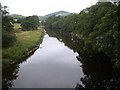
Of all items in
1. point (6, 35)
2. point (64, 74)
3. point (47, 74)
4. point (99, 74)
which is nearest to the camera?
point (99, 74)

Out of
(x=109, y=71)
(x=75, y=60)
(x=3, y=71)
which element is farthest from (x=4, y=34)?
(x=109, y=71)

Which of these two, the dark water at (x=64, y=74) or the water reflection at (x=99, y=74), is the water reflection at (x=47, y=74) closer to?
the dark water at (x=64, y=74)

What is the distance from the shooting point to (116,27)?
27.2 metres

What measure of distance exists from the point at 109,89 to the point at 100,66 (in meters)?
9.86

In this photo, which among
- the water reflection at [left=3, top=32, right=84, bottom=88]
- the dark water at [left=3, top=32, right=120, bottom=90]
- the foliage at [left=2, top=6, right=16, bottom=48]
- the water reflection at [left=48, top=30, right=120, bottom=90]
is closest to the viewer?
the water reflection at [left=48, top=30, right=120, bottom=90]

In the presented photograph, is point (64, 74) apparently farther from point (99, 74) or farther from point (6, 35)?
point (6, 35)

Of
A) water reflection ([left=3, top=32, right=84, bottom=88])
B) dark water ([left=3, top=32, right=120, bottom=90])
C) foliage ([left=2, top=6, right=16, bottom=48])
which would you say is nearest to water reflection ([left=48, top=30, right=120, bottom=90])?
dark water ([left=3, top=32, right=120, bottom=90])

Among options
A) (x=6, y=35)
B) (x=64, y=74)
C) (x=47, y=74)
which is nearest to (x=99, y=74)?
(x=64, y=74)

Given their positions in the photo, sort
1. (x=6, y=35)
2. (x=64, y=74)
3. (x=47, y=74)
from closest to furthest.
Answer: (x=64, y=74) < (x=47, y=74) < (x=6, y=35)

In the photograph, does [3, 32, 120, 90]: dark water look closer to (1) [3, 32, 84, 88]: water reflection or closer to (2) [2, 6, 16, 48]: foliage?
(1) [3, 32, 84, 88]: water reflection

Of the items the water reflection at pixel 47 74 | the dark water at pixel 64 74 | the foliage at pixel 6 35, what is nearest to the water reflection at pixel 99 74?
the dark water at pixel 64 74

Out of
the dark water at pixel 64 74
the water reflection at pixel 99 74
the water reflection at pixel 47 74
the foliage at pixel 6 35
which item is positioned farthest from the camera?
the foliage at pixel 6 35

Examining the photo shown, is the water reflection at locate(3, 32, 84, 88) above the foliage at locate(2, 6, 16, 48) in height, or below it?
below

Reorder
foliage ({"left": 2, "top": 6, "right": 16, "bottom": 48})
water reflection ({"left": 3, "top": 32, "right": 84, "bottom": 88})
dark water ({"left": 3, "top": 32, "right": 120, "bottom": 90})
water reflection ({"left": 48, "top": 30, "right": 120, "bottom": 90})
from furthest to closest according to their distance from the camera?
foliage ({"left": 2, "top": 6, "right": 16, "bottom": 48}), water reflection ({"left": 3, "top": 32, "right": 84, "bottom": 88}), dark water ({"left": 3, "top": 32, "right": 120, "bottom": 90}), water reflection ({"left": 48, "top": 30, "right": 120, "bottom": 90})
